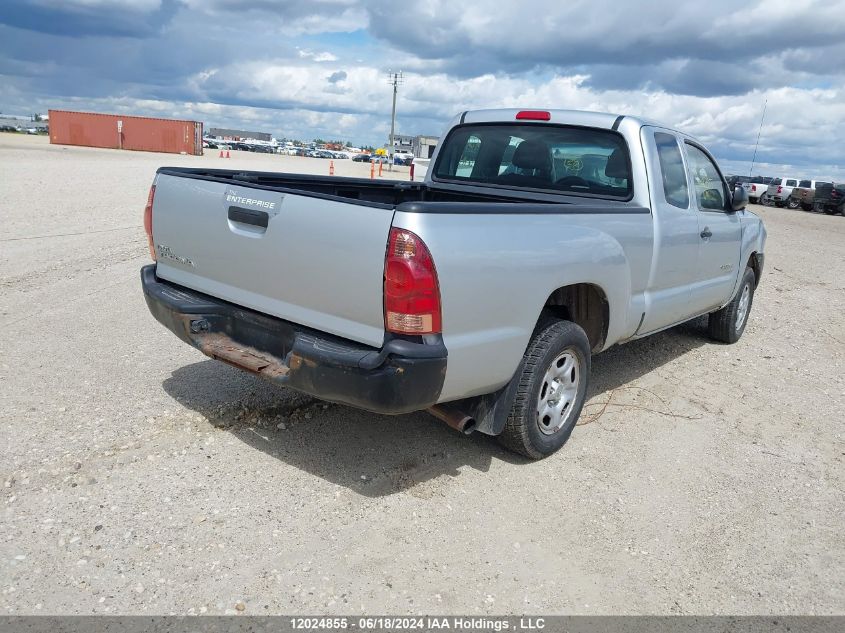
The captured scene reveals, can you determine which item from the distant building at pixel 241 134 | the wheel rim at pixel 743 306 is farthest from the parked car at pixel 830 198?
the distant building at pixel 241 134

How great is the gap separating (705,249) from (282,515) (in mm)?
3919

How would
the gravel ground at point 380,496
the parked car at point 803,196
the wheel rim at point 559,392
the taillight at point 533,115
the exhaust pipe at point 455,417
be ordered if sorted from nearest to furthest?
the gravel ground at point 380,496 → the exhaust pipe at point 455,417 → the wheel rim at point 559,392 → the taillight at point 533,115 → the parked car at point 803,196

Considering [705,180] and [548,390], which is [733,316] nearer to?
[705,180]

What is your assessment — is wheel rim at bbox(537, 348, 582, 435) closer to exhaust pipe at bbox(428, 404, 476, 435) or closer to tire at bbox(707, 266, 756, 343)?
exhaust pipe at bbox(428, 404, 476, 435)

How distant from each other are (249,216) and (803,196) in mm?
36907

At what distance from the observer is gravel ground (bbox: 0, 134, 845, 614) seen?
286cm

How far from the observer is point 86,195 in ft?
51.5

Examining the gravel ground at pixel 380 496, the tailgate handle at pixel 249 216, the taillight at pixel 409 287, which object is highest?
the tailgate handle at pixel 249 216

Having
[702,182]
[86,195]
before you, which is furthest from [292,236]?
[86,195]

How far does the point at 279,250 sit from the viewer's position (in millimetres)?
3344

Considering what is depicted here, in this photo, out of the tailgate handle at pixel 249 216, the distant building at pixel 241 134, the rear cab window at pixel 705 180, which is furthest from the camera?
the distant building at pixel 241 134

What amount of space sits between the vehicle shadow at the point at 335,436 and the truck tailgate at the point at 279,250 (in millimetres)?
888

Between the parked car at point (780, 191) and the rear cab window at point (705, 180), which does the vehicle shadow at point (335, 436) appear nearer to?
the rear cab window at point (705, 180)

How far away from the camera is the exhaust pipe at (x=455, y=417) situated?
354 cm
